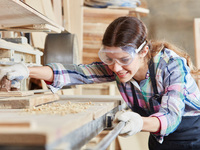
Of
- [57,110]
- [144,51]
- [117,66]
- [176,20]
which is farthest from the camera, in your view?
[176,20]

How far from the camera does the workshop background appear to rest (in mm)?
2561

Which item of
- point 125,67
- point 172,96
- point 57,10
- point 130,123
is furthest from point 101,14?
point 130,123

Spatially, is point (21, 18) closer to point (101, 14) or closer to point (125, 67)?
point (125, 67)

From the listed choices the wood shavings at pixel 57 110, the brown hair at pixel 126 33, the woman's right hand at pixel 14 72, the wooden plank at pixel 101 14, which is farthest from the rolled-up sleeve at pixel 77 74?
the wooden plank at pixel 101 14

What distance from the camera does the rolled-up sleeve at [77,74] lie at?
208cm

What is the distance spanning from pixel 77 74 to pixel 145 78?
49cm

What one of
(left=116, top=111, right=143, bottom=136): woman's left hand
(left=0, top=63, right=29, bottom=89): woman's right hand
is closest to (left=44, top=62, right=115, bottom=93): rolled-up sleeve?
(left=0, top=63, right=29, bottom=89): woman's right hand

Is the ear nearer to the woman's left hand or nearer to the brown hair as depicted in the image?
the brown hair

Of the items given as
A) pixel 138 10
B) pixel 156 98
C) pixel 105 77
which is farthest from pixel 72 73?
pixel 138 10

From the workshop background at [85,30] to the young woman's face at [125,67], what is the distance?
18.6 inches

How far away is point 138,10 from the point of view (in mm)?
4660

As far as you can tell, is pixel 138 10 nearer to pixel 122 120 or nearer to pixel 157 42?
pixel 157 42

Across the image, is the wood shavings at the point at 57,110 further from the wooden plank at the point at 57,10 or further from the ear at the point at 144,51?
the wooden plank at the point at 57,10

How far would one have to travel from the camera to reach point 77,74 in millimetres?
2139
